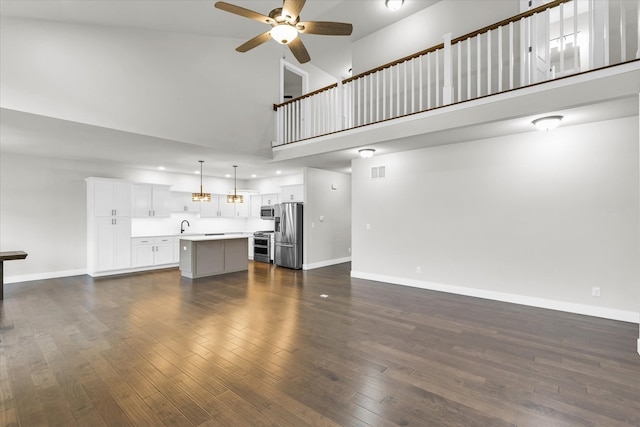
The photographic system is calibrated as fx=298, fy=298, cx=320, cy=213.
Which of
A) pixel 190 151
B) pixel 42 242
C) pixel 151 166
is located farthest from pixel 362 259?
pixel 42 242

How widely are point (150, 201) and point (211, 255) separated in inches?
98.9

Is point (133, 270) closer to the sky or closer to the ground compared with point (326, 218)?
closer to the ground

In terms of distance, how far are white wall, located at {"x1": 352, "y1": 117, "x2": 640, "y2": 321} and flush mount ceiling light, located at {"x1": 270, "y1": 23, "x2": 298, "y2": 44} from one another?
336 cm

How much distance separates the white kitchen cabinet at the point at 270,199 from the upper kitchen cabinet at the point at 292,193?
78 centimetres

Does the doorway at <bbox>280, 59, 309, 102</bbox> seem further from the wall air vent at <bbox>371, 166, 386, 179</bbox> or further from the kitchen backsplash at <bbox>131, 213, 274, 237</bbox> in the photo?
the kitchen backsplash at <bbox>131, 213, 274, 237</bbox>

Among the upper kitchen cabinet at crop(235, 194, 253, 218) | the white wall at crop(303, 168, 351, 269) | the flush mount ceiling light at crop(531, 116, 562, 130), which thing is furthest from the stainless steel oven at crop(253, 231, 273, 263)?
the flush mount ceiling light at crop(531, 116, 562, 130)

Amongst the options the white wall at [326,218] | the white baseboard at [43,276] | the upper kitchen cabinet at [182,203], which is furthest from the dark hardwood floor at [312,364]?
the upper kitchen cabinet at [182,203]

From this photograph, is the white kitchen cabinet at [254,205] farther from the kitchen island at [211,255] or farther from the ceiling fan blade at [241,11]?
the ceiling fan blade at [241,11]

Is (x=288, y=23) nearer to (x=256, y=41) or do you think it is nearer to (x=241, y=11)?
(x=241, y=11)

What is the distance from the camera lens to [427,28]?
19.3ft

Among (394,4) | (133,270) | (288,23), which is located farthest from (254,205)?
(288,23)

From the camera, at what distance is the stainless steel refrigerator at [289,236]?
24.2ft

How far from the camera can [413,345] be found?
10.1 feet

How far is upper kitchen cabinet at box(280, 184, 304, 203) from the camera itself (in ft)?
26.1
